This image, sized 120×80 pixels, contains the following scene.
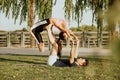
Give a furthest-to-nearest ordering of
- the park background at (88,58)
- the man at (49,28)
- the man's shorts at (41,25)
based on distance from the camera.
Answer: the man's shorts at (41,25), the man at (49,28), the park background at (88,58)

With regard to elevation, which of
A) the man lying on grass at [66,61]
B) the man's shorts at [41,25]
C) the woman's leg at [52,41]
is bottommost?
the man lying on grass at [66,61]

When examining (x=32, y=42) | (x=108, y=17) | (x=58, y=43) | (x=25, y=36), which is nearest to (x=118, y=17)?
(x=108, y=17)

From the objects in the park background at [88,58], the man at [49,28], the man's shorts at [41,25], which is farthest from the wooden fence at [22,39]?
the man at [49,28]

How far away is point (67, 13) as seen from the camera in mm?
32406

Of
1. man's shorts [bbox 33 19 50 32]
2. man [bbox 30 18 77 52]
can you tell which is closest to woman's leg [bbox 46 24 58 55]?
man [bbox 30 18 77 52]

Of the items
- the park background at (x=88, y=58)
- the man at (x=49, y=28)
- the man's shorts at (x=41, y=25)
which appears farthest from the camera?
the man's shorts at (x=41, y=25)

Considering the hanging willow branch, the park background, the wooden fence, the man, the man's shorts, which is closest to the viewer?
the park background

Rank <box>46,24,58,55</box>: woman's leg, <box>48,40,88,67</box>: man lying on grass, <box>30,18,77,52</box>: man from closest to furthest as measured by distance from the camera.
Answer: <box>48,40,88,67</box>: man lying on grass → <box>30,18,77,52</box>: man → <box>46,24,58,55</box>: woman's leg

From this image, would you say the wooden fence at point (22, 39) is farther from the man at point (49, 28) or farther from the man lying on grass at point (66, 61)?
the man lying on grass at point (66, 61)

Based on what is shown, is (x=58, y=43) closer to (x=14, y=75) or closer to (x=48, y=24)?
(x=48, y=24)

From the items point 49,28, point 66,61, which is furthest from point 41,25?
point 66,61

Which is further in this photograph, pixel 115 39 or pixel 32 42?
pixel 32 42

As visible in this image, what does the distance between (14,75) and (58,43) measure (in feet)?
10.7

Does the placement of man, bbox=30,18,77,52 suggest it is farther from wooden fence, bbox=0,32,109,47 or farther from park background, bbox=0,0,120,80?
wooden fence, bbox=0,32,109,47
